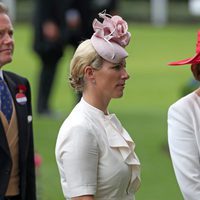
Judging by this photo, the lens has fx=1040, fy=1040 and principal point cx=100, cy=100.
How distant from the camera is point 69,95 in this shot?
16906mm

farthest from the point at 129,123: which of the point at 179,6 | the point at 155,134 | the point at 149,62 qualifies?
the point at 179,6

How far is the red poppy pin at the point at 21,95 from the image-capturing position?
5895 mm

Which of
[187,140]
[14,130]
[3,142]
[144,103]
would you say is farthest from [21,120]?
[144,103]

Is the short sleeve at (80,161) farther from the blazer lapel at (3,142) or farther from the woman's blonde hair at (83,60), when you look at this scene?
the blazer lapel at (3,142)

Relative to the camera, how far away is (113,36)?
5.01m

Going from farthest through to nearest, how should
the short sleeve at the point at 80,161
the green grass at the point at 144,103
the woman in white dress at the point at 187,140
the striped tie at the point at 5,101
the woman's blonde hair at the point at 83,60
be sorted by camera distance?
1. the green grass at the point at 144,103
2. the striped tie at the point at 5,101
3. the woman in white dress at the point at 187,140
4. the woman's blonde hair at the point at 83,60
5. the short sleeve at the point at 80,161

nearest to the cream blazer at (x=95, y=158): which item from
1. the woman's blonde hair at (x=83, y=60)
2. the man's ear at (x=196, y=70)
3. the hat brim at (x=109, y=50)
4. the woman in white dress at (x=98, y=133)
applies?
the woman in white dress at (x=98, y=133)

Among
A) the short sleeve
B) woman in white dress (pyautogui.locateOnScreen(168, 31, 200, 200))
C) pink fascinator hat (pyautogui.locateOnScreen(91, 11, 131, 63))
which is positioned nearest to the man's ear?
woman in white dress (pyautogui.locateOnScreen(168, 31, 200, 200))

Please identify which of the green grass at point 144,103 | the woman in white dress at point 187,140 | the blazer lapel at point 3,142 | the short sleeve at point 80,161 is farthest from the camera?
the green grass at point 144,103

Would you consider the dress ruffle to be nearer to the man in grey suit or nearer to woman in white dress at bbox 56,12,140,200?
woman in white dress at bbox 56,12,140,200

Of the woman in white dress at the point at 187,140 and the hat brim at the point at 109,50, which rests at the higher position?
the hat brim at the point at 109,50

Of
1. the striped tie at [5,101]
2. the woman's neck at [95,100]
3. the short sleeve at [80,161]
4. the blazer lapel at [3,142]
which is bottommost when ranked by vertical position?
the blazer lapel at [3,142]

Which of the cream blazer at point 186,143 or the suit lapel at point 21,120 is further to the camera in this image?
the suit lapel at point 21,120

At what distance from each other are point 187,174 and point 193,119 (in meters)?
0.28
